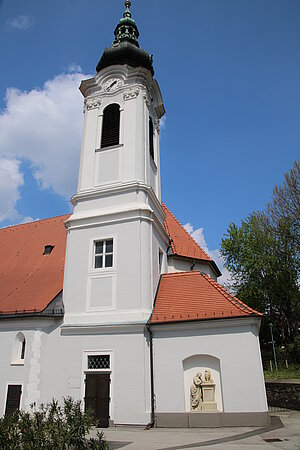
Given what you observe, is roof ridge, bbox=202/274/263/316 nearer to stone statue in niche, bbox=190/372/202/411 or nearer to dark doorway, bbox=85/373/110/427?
stone statue in niche, bbox=190/372/202/411

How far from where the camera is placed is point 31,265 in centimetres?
1677

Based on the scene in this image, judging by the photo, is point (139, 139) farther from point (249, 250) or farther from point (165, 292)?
point (249, 250)

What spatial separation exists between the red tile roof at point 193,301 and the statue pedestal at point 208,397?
6.73ft

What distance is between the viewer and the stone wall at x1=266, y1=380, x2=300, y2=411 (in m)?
15.0

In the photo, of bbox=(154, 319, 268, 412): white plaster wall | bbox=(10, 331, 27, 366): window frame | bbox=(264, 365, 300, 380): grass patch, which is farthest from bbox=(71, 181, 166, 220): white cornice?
bbox=(264, 365, 300, 380): grass patch

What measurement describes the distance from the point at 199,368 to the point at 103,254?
541 centimetres

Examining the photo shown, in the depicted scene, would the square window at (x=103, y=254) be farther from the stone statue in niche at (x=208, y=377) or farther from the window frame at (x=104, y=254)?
the stone statue in niche at (x=208, y=377)

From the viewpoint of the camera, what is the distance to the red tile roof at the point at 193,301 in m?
11.3

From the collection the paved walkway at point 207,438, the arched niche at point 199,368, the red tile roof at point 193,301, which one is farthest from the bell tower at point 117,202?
the paved walkway at point 207,438

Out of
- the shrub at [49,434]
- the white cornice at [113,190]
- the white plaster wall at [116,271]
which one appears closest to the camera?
the shrub at [49,434]

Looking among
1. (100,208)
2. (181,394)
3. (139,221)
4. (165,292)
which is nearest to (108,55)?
(100,208)

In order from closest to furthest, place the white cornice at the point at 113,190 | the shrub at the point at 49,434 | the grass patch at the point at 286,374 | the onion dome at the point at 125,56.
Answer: the shrub at the point at 49,434 → the white cornice at the point at 113,190 → the onion dome at the point at 125,56 → the grass patch at the point at 286,374

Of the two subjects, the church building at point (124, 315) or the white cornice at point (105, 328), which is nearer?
the church building at point (124, 315)

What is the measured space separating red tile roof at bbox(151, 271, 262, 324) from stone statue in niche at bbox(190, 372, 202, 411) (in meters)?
1.83
